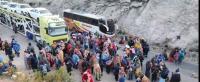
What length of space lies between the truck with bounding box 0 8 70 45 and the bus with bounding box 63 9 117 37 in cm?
454

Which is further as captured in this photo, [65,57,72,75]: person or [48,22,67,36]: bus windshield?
[48,22,67,36]: bus windshield

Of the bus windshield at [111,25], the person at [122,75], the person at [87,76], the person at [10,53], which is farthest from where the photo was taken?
the bus windshield at [111,25]

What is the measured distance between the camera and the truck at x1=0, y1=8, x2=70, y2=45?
101 ft

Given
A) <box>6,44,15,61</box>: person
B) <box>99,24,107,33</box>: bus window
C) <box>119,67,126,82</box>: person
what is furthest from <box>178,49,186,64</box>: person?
<box>6,44,15,61</box>: person

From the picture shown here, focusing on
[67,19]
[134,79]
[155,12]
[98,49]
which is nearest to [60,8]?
[67,19]

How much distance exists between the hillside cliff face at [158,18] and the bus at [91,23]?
2035 millimetres

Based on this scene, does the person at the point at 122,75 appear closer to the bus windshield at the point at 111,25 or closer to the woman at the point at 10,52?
the woman at the point at 10,52

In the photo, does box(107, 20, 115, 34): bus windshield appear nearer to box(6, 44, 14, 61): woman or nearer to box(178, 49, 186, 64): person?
box(178, 49, 186, 64): person

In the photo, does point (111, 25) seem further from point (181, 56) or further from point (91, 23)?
point (181, 56)

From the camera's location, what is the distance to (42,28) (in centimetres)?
3112

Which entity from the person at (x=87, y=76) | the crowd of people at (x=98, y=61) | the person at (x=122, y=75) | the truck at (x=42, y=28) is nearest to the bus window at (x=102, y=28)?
the truck at (x=42, y=28)

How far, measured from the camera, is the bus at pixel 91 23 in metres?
35.0

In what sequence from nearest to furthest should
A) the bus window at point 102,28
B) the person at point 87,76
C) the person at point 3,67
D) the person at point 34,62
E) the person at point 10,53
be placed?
the person at point 87,76 < the person at point 3,67 < the person at point 34,62 < the person at point 10,53 < the bus window at point 102,28

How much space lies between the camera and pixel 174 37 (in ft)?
105
